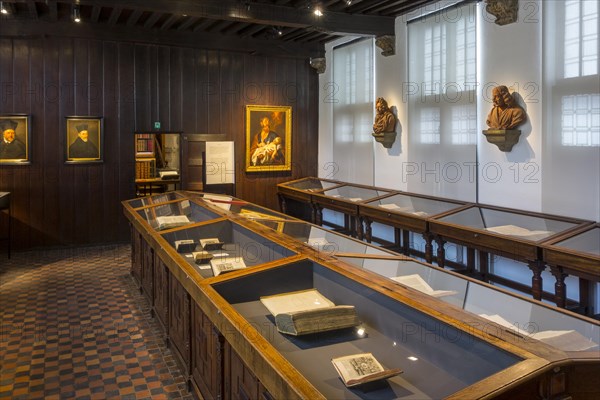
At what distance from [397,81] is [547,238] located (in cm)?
509

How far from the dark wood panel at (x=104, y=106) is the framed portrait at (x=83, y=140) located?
12cm

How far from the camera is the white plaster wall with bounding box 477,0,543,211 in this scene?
7.05 m

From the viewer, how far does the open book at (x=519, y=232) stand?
19.8 feet

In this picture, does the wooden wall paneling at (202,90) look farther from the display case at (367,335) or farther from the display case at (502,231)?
the display case at (367,335)

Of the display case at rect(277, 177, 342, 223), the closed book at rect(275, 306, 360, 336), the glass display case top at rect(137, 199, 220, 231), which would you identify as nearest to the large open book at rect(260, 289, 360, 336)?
the closed book at rect(275, 306, 360, 336)

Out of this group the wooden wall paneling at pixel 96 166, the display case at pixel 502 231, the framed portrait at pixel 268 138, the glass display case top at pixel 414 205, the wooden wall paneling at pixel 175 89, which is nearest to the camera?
the display case at pixel 502 231

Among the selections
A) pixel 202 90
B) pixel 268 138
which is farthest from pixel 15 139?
pixel 268 138

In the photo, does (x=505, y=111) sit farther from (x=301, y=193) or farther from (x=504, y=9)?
(x=301, y=193)

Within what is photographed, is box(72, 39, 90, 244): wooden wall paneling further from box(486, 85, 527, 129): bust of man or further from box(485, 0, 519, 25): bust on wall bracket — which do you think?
box(486, 85, 527, 129): bust of man

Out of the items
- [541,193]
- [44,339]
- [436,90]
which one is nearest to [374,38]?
[436,90]

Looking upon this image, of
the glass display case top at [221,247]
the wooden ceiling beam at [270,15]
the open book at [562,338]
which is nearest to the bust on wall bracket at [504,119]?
the wooden ceiling beam at [270,15]

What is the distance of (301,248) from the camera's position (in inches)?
166

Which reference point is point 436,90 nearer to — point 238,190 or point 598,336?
point 238,190

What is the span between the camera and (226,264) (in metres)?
4.41
